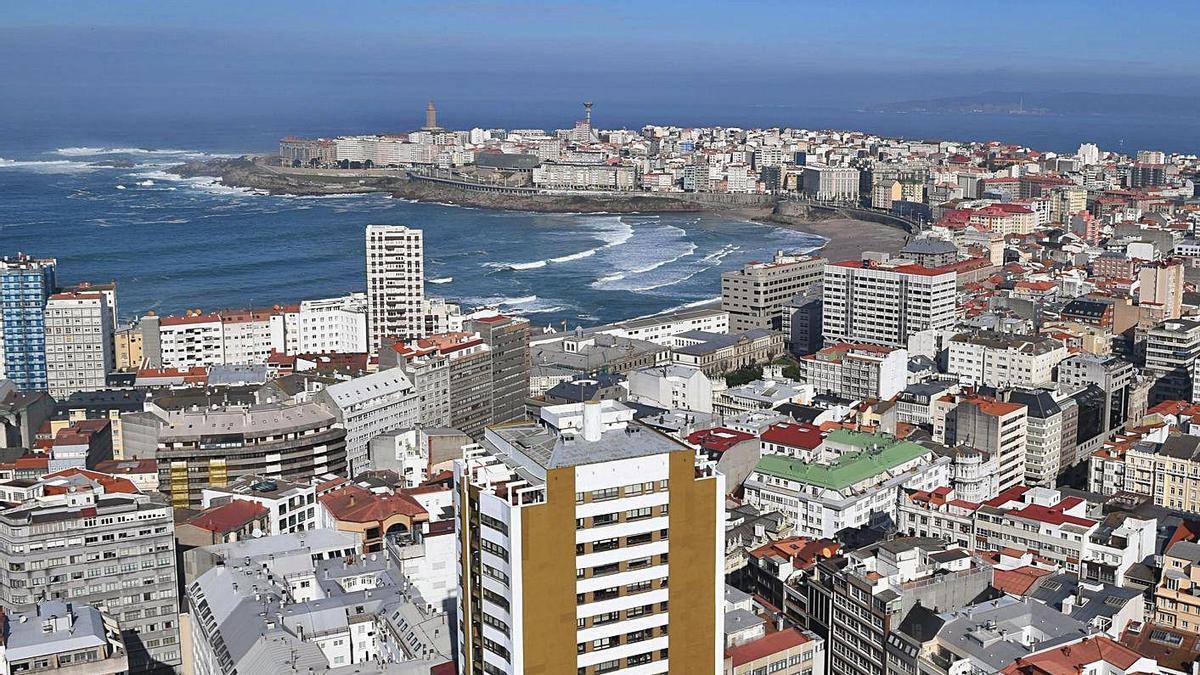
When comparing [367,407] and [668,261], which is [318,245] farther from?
[367,407]

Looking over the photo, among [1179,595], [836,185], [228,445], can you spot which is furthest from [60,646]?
[836,185]

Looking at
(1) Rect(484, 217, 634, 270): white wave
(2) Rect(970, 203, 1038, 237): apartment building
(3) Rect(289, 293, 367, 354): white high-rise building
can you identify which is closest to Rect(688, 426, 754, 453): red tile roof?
(3) Rect(289, 293, 367, 354): white high-rise building

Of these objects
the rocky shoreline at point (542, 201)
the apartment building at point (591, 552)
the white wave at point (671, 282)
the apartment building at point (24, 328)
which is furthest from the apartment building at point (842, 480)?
the rocky shoreline at point (542, 201)

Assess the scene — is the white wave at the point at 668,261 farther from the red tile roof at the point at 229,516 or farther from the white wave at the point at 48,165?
the white wave at the point at 48,165

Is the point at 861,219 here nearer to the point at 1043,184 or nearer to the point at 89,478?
the point at 1043,184

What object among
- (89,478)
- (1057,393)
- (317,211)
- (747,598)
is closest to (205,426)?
(89,478)

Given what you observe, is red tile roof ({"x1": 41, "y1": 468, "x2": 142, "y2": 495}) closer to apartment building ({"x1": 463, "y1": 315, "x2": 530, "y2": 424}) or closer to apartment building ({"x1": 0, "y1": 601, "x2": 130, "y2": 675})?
apartment building ({"x1": 0, "y1": 601, "x2": 130, "y2": 675})
